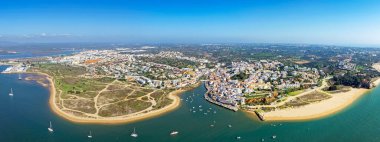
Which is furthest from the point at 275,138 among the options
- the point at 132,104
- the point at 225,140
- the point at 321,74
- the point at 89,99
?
the point at 321,74

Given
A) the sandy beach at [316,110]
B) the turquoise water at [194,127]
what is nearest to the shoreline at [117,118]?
the turquoise water at [194,127]

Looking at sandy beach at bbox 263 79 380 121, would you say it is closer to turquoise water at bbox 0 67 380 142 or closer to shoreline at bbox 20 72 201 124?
turquoise water at bbox 0 67 380 142

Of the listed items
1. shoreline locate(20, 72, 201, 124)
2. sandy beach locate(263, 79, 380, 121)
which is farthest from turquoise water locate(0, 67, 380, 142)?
sandy beach locate(263, 79, 380, 121)

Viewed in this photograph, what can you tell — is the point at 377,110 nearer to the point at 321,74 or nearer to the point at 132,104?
the point at 321,74

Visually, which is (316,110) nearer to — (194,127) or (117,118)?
(194,127)

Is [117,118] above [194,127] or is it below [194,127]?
above

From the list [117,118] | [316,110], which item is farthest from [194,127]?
[316,110]
